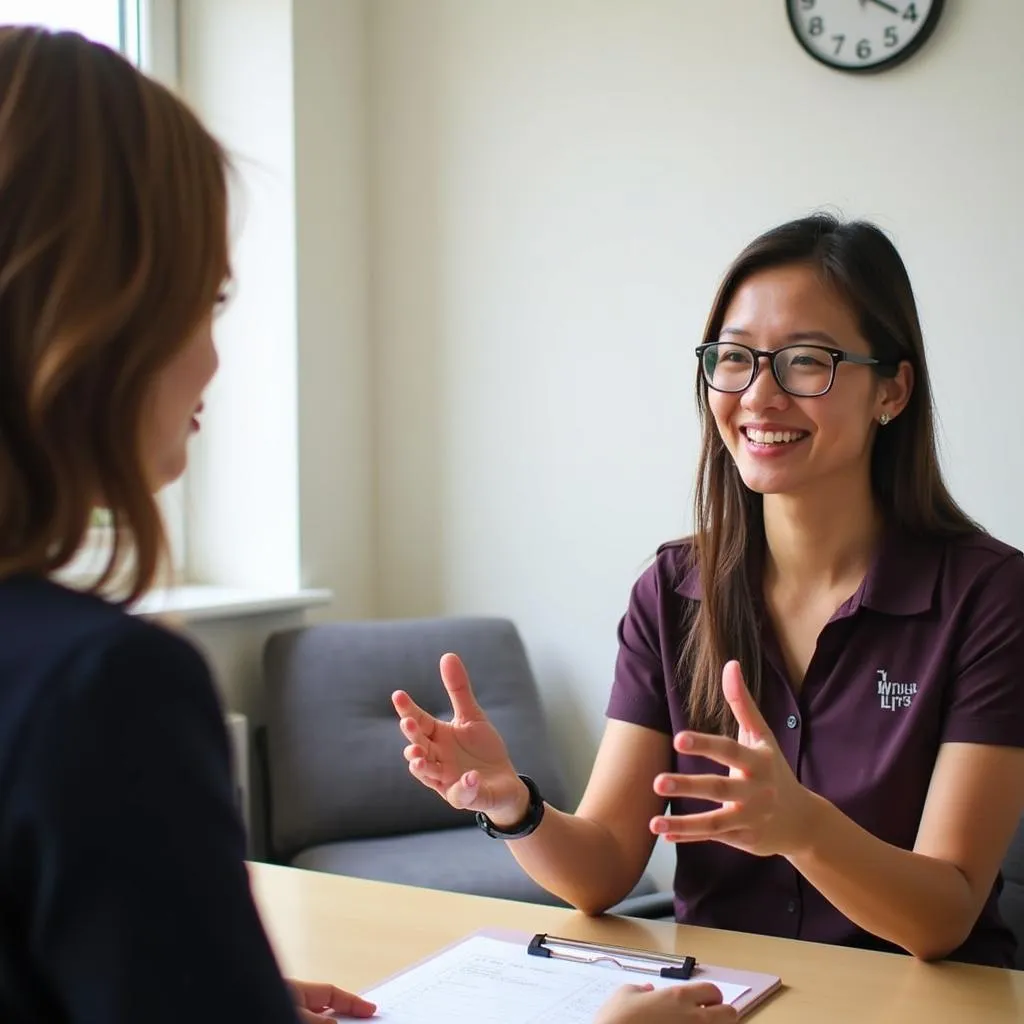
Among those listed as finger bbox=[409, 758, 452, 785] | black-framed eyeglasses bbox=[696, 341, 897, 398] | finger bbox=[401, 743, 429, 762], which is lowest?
finger bbox=[409, 758, 452, 785]

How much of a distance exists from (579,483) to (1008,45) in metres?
1.25

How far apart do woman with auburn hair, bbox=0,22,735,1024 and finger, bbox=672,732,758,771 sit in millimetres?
463

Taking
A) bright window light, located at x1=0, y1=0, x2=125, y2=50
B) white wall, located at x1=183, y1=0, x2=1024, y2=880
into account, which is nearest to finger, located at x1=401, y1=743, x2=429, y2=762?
white wall, located at x1=183, y1=0, x2=1024, y2=880

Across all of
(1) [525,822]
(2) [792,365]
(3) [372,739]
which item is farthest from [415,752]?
(3) [372,739]

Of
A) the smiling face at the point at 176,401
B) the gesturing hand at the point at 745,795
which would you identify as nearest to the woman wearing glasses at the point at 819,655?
the gesturing hand at the point at 745,795

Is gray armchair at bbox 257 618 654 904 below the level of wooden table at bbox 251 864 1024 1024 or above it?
below

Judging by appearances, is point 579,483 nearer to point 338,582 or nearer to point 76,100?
point 338,582

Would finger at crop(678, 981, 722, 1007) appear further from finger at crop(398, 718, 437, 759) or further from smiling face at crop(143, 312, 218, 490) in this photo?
smiling face at crop(143, 312, 218, 490)

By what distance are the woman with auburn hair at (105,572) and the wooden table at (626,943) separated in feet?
1.93

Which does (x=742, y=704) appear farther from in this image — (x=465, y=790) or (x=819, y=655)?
(x=819, y=655)

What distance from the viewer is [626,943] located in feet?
4.37

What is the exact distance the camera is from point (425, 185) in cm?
318

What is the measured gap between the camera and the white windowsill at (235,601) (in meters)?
2.65

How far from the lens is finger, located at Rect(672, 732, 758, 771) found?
102 cm
